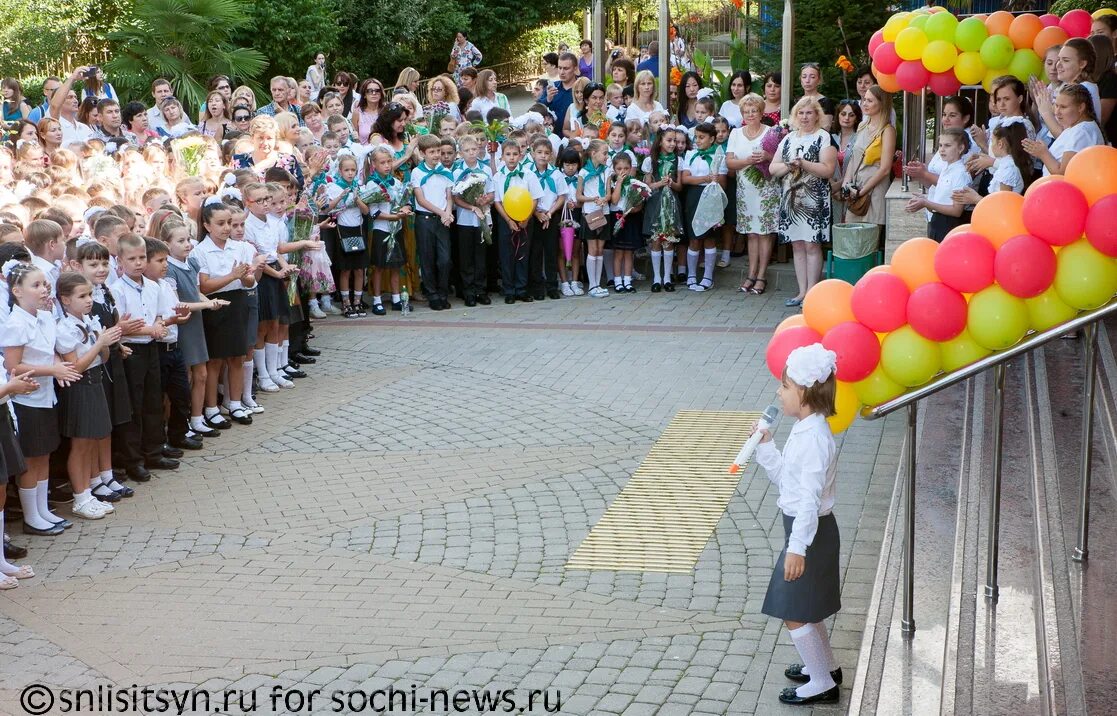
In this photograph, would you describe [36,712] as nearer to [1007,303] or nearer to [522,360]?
[1007,303]

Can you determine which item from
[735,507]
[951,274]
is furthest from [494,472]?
[951,274]

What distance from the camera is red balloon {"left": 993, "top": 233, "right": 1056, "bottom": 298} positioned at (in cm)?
531

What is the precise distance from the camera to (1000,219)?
5.48 metres

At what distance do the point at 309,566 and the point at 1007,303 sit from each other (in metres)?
4.01

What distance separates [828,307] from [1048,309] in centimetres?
93

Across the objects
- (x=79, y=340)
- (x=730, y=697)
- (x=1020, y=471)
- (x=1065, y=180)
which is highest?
(x=1065, y=180)

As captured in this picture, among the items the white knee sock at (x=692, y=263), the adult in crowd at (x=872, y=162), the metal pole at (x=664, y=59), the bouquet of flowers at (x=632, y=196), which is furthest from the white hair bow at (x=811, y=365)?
the metal pole at (x=664, y=59)

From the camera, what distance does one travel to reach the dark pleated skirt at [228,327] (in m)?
9.71

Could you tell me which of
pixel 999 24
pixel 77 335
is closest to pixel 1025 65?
pixel 999 24

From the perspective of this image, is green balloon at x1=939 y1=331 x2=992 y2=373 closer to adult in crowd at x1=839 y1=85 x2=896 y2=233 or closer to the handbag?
adult in crowd at x1=839 y1=85 x2=896 y2=233

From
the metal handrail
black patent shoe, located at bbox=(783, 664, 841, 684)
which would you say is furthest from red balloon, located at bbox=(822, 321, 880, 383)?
black patent shoe, located at bbox=(783, 664, 841, 684)

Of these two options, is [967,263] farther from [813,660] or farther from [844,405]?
[813,660]

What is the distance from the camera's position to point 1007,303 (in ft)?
17.7

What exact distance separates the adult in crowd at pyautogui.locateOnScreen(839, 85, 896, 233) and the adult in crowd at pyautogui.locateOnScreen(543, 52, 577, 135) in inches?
212
